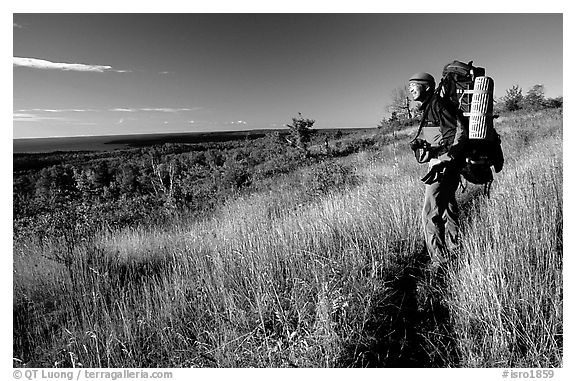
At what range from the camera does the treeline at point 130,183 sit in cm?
578

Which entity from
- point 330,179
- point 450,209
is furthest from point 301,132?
point 450,209

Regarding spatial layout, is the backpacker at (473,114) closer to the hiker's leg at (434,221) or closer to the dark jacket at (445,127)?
the dark jacket at (445,127)

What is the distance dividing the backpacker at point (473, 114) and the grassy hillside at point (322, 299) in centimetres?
65

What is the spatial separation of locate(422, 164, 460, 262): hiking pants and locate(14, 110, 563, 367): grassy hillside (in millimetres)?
182

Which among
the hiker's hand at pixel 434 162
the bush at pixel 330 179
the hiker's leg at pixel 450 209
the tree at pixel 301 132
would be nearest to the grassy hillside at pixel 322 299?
the hiker's leg at pixel 450 209

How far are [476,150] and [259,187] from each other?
6.57 m

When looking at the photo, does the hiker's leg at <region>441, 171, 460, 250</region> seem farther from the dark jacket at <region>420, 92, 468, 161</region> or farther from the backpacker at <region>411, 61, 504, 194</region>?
the dark jacket at <region>420, 92, 468, 161</region>

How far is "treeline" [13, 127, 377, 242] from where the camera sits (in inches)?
227

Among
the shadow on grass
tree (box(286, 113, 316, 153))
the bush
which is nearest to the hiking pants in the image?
the shadow on grass

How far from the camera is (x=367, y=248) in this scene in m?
3.41

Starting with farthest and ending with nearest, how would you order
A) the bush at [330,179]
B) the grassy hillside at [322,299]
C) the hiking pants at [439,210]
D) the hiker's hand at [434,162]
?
the bush at [330,179], the hiking pants at [439,210], the hiker's hand at [434,162], the grassy hillside at [322,299]
